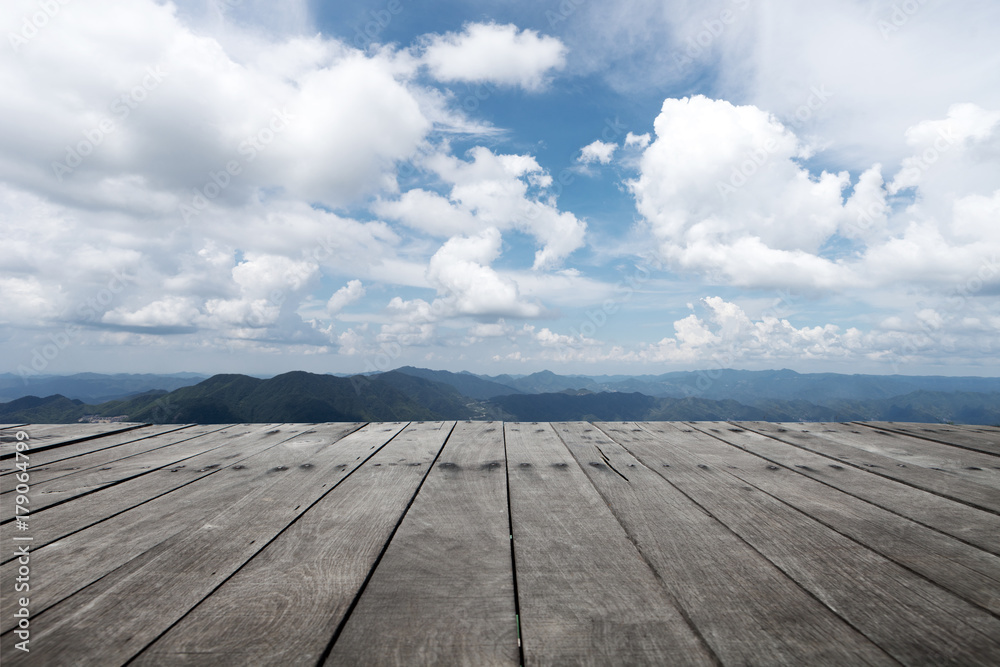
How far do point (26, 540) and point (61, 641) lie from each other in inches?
46.5

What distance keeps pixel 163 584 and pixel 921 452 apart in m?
5.39

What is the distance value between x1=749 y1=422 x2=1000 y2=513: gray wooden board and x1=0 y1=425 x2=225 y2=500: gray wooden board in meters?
5.30

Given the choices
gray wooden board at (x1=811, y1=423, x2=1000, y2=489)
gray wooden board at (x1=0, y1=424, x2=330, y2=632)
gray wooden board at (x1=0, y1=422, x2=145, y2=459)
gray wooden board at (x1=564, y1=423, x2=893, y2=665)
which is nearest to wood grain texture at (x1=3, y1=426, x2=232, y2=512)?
gray wooden board at (x1=0, y1=424, x2=330, y2=632)

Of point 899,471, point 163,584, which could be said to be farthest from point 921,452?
point 163,584

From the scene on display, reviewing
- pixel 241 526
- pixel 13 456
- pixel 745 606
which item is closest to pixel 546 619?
pixel 745 606

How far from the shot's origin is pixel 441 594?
1526mm

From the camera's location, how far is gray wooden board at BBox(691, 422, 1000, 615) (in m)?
1.65

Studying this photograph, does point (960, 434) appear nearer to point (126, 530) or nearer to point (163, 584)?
point (163, 584)

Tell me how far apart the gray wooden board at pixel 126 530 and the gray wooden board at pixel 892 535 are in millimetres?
3160

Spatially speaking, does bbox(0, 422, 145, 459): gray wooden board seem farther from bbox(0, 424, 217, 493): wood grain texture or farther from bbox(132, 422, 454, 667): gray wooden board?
bbox(132, 422, 454, 667): gray wooden board

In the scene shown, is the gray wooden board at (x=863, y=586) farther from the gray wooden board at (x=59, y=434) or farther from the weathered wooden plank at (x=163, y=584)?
the gray wooden board at (x=59, y=434)

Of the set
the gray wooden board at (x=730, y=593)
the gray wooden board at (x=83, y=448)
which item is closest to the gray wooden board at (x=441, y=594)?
the gray wooden board at (x=730, y=593)

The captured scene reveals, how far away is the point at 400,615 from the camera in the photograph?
1402 mm

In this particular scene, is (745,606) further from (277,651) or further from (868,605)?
(277,651)
